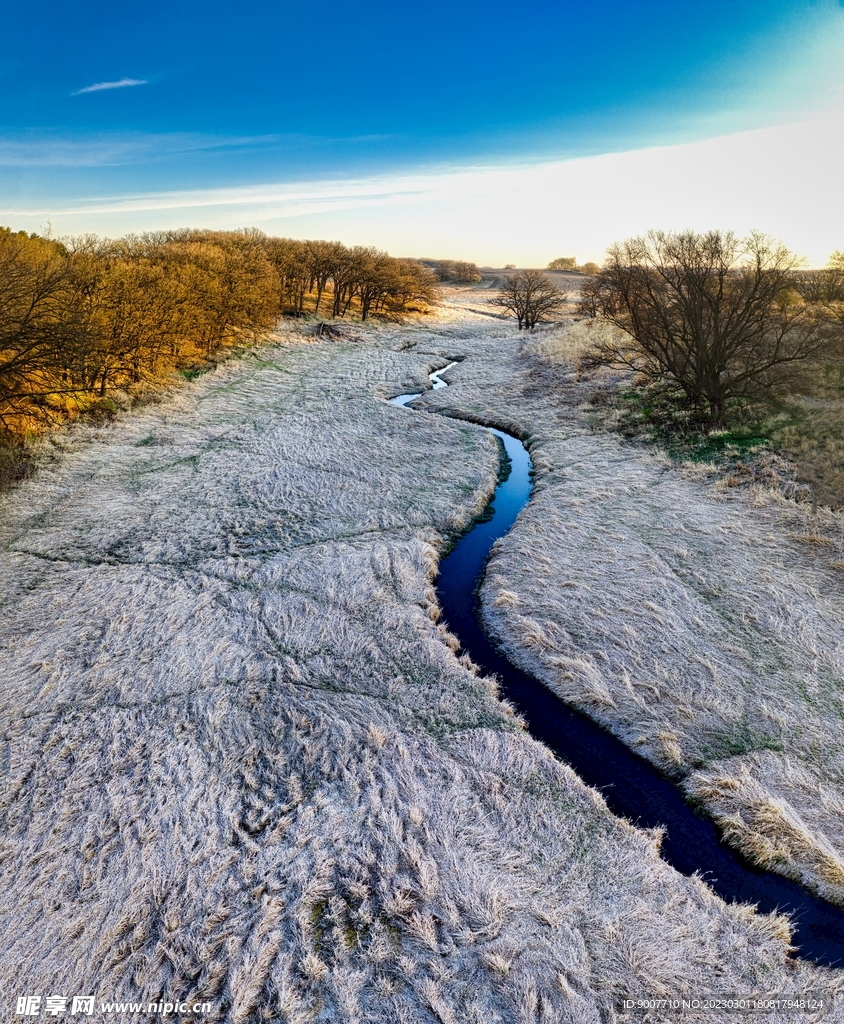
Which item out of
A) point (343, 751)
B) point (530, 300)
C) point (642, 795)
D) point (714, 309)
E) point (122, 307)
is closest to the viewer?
point (642, 795)

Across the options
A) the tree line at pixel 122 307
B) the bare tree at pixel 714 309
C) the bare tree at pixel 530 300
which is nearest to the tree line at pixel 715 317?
the bare tree at pixel 714 309

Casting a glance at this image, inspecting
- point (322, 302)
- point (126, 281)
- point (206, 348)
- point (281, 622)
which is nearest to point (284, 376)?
point (206, 348)

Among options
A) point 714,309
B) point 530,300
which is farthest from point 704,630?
point 530,300

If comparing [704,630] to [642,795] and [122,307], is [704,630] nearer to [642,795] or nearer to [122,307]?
[642,795]

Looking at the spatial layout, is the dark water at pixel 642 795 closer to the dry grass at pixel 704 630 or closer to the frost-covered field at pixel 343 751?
the dry grass at pixel 704 630

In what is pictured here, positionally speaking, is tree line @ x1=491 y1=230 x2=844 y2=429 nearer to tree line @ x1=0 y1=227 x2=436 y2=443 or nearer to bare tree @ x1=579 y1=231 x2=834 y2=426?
bare tree @ x1=579 y1=231 x2=834 y2=426

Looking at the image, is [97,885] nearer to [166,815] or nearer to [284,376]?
[166,815]
